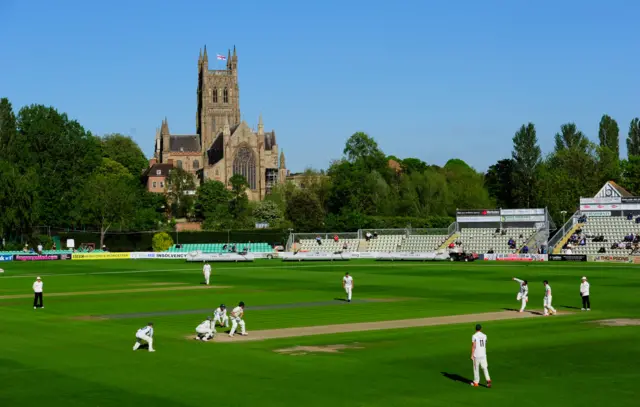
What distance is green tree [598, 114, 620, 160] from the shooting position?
164125 millimetres

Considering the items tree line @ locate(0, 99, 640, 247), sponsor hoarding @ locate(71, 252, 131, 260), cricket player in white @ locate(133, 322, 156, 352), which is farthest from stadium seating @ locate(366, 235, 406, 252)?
cricket player in white @ locate(133, 322, 156, 352)

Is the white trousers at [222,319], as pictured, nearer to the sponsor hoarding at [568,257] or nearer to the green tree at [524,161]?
the sponsor hoarding at [568,257]

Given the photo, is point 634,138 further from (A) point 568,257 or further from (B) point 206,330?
(B) point 206,330

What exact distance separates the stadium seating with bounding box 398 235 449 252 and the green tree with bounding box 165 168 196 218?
278ft

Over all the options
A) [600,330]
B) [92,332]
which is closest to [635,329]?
[600,330]

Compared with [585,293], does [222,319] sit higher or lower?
lower

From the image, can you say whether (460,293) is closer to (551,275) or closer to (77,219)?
(551,275)

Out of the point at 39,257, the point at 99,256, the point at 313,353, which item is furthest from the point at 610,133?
the point at 313,353

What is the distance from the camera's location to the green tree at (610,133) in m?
164

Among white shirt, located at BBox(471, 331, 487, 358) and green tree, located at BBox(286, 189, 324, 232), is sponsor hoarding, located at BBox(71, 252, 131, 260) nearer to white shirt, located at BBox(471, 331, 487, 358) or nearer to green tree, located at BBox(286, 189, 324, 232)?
green tree, located at BBox(286, 189, 324, 232)

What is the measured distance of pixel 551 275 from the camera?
63844mm

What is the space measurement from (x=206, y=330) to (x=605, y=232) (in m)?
70.8

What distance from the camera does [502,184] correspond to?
15862 centimetres

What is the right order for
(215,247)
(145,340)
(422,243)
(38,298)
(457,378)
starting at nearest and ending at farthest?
1. (457,378)
2. (145,340)
3. (38,298)
4. (422,243)
5. (215,247)
